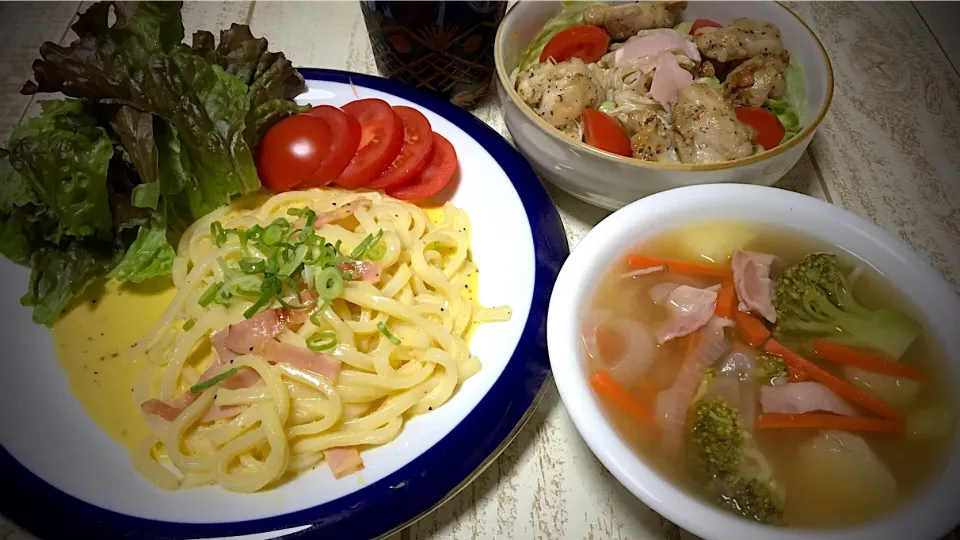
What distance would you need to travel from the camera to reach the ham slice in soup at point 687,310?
157 centimetres

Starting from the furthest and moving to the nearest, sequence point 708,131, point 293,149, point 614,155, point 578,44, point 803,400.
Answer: point 578,44, point 293,149, point 708,131, point 614,155, point 803,400

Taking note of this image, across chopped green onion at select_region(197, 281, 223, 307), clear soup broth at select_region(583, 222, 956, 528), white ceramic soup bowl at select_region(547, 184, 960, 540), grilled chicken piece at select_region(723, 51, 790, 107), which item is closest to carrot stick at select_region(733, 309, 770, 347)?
clear soup broth at select_region(583, 222, 956, 528)

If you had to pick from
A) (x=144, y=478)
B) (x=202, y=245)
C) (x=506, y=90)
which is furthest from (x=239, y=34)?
(x=144, y=478)

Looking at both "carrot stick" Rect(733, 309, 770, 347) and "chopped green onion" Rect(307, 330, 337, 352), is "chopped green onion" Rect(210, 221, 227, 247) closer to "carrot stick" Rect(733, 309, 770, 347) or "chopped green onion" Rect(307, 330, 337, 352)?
Answer: "chopped green onion" Rect(307, 330, 337, 352)

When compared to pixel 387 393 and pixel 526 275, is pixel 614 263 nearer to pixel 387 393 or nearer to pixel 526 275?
pixel 526 275

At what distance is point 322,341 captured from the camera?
1717mm

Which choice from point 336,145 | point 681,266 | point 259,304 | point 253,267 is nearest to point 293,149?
point 336,145

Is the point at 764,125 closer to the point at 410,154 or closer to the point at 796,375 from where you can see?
the point at 796,375

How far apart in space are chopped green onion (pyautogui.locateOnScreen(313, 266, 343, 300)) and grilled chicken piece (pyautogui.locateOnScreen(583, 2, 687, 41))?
1402 mm

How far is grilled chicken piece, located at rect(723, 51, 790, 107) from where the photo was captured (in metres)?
2.16

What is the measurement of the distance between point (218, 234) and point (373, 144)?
56 centimetres

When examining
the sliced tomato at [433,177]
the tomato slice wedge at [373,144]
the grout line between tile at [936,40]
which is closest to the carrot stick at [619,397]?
the sliced tomato at [433,177]

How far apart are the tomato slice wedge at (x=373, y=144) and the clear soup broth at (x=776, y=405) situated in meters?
0.86

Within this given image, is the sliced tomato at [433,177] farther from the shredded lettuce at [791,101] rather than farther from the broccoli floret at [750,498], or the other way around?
the broccoli floret at [750,498]
